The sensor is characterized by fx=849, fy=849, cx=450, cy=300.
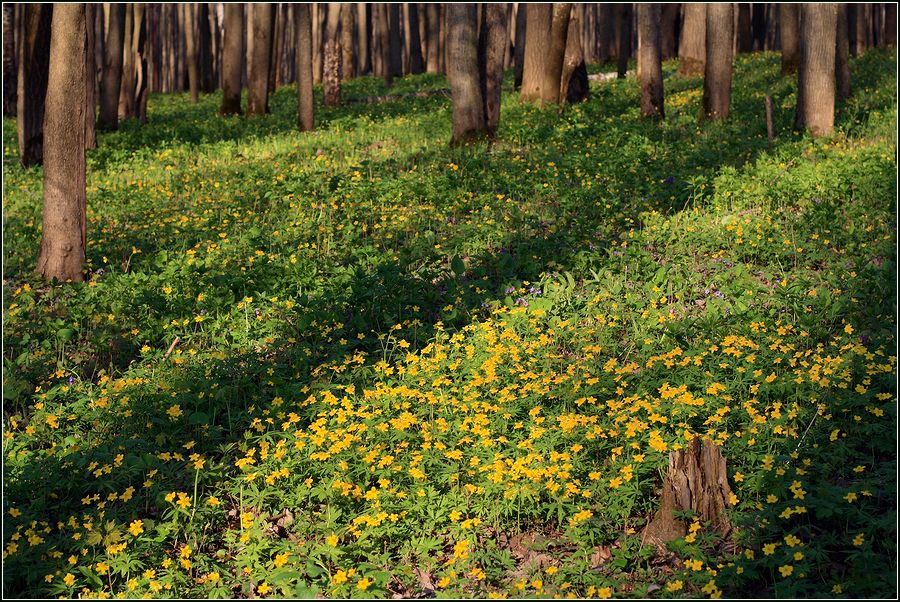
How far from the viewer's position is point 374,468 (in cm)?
522

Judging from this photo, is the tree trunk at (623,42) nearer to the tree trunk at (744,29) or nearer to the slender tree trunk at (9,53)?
the tree trunk at (744,29)

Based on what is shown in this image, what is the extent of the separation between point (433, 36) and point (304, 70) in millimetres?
19784

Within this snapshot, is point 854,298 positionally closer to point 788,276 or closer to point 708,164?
point 788,276

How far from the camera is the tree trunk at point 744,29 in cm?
3016

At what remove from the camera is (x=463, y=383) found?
623 centimetres

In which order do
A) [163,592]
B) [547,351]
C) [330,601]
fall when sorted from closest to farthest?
1. [330,601]
2. [163,592]
3. [547,351]

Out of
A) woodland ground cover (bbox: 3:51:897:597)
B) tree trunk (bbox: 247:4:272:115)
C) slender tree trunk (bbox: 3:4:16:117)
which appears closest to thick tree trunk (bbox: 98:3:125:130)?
slender tree trunk (bbox: 3:4:16:117)

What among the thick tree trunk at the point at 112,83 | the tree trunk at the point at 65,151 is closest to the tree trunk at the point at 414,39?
the thick tree trunk at the point at 112,83

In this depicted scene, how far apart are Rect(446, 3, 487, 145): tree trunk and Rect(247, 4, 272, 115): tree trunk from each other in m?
8.56

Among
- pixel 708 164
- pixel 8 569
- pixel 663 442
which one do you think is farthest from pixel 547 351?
pixel 708 164

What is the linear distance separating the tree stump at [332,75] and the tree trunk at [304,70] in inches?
→ 163

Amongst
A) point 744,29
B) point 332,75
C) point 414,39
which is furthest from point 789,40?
point 414,39

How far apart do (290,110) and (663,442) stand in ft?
63.6

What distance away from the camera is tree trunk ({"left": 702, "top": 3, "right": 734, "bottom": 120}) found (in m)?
14.8
